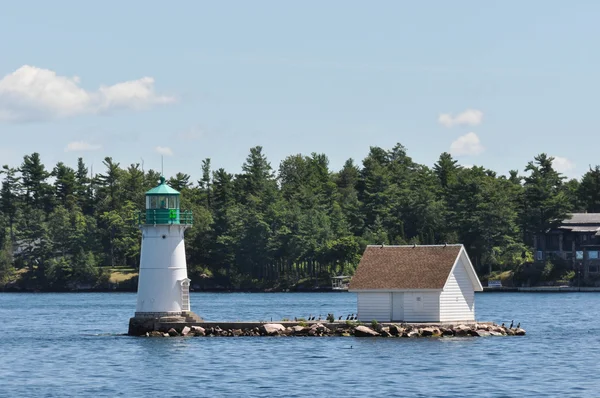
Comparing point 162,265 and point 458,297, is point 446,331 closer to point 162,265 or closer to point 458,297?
point 458,297

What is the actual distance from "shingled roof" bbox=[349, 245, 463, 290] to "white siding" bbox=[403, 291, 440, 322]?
2.14ft

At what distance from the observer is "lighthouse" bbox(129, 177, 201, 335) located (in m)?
62.3

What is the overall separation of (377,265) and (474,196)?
96162mm

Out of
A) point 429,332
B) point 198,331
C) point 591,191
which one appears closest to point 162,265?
point 198,331

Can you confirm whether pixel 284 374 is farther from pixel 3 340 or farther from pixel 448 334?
pixel 3 340

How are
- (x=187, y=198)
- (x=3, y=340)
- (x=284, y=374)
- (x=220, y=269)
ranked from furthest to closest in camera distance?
(x=187, y=198), (x=220, y=269), (x=3, y=340), (x=284, y=374)

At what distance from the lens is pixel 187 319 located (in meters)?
63.8

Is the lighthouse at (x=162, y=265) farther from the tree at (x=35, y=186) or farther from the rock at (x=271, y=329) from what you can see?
the tree at (x=35, y=186)

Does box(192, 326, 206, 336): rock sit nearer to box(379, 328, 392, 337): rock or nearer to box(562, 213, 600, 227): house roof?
box(379, 328, 392, 337): rock

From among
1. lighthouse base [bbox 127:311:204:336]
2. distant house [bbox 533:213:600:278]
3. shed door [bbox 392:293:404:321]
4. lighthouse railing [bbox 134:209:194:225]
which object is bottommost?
lighthouse base [bbox 127:311:204:336]

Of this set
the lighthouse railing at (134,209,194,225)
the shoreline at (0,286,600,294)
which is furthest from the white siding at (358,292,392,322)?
the shoreline at (0,286,600,294)

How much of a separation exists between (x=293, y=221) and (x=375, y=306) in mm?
103802

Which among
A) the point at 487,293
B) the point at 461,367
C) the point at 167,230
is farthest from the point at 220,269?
the point at 461,367

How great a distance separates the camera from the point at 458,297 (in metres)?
61.9
